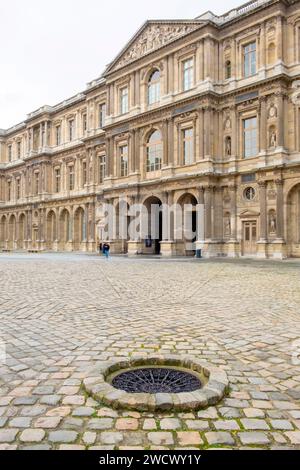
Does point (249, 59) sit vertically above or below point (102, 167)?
above

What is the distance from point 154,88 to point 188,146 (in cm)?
696

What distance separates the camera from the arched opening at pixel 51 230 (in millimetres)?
47469

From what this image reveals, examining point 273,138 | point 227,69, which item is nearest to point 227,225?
point 273,138

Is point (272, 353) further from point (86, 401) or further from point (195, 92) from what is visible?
point (195, 92)

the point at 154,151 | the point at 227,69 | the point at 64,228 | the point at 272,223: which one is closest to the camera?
the point at 272,223

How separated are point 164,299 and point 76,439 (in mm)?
5943

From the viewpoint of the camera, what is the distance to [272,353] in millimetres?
4484

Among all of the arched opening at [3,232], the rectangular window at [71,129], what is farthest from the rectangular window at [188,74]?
the arched opening at [3,232]

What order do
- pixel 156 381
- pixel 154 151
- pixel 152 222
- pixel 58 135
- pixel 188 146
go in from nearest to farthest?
pixel 156 381 < pixel 188 146 < pixel 154 151 < pixel 152 222 < pixel 58 135

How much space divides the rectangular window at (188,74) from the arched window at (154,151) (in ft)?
14.5

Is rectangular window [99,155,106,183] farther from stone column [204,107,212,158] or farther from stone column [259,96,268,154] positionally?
stone column [259,96,268,154]

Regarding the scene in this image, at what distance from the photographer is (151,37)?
3275 cm

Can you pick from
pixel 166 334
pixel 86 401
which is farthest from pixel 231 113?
pixel 86 401

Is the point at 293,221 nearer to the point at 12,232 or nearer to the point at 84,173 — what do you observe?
the point at 84,173
